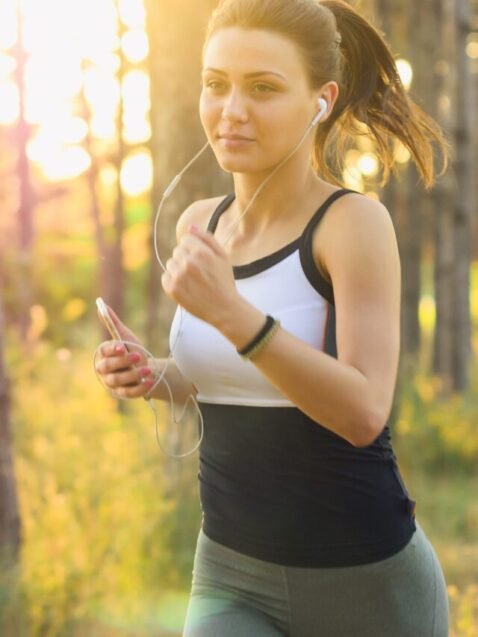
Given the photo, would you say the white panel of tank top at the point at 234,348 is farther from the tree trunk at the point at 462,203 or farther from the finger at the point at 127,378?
the tree trunk at the point at 462,203

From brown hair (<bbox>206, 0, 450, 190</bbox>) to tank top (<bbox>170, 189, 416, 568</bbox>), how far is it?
32 cm

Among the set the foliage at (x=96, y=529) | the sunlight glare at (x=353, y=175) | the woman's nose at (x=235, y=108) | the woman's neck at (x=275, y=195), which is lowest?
the foliage at (x=96, y=529)

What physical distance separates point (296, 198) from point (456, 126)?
975 cm

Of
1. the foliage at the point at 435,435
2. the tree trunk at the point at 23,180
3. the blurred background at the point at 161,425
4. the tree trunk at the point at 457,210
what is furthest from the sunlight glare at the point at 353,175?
the tree trunk at the point at 23,180

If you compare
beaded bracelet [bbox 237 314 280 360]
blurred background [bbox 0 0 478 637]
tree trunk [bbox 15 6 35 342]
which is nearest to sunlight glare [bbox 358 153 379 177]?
blurred background [bbox 0 0 478 637]

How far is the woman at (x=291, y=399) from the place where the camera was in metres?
2.27

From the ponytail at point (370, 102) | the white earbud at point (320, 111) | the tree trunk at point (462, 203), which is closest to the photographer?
the white earbud at point (320, 111)

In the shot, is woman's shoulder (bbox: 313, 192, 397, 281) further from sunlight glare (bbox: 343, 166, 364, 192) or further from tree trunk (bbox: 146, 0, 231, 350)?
→ tree trunk (bbox: 146, 0, 231, 350)

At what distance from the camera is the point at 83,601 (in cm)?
500

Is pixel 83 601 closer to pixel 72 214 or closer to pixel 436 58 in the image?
pixel 436 58

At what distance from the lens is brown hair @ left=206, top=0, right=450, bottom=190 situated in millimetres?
2441

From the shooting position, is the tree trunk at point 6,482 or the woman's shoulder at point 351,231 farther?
the tree trunk at point 6,482

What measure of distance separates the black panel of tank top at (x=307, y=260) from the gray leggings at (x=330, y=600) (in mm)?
532

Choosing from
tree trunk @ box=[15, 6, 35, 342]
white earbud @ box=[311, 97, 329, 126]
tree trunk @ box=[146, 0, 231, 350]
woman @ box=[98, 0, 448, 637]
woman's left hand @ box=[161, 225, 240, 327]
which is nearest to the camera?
woman's left hand @ box=[161, 225, 240, 327]
